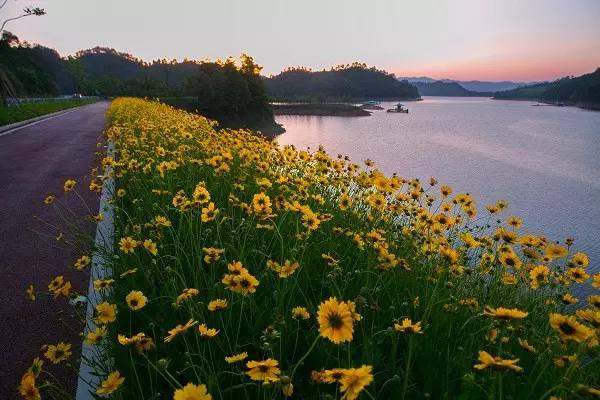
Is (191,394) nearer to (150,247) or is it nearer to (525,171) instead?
(150,247)

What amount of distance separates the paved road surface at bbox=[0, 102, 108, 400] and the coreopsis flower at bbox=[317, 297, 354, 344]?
6.49 ft

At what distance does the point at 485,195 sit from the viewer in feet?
53.1

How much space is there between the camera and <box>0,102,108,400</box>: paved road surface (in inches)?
114

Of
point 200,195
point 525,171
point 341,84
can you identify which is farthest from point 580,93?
point 200,195

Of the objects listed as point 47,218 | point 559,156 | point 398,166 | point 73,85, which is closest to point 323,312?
point 47,218

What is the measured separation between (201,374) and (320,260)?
1.42 metres

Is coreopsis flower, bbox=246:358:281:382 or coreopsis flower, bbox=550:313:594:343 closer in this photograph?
coreopsis flower, bbox=246:358:281:382

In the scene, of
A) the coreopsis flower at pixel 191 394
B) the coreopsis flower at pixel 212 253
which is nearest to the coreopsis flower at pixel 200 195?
the coreopsis flower at pixel 212 253

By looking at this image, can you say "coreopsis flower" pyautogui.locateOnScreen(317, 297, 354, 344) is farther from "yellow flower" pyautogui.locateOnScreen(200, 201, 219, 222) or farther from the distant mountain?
the distant mountain

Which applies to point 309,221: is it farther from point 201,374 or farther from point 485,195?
point 485,195

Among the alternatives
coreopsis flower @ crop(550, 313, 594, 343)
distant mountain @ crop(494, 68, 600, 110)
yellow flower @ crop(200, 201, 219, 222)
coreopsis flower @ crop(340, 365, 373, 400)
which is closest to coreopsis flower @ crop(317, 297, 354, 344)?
coreopsis flower @ crop(340, 365, 373, 400)

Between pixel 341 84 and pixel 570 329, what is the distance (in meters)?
163

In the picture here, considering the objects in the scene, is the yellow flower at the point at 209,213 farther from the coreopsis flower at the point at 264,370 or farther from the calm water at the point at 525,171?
the calm water at the point at 525,171

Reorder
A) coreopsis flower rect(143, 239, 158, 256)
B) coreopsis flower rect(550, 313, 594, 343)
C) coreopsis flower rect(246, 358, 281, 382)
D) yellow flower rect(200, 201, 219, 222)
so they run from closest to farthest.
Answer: coreopsis flower rect(246, 358, 281, 382)
coreopsis flower rect(550, 313, 594, 343)
coreopsis flower rect(143, 239, 158, 256)
yellow flower rect(200, 201, 219, 222)
